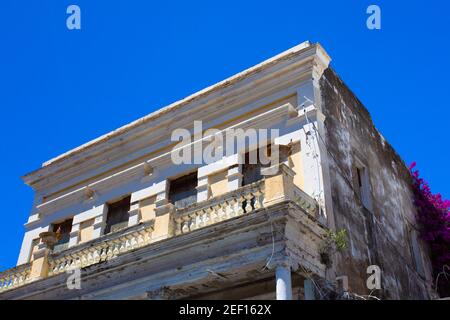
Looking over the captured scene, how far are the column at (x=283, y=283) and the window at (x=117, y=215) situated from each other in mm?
5974

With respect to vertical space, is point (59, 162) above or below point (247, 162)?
above

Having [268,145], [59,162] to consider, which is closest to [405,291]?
[268,145]

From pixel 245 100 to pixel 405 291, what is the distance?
20.5ft

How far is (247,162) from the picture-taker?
42.3 ft

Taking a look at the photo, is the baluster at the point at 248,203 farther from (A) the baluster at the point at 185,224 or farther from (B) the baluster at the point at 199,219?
(A) the baluster at the point at 185,224

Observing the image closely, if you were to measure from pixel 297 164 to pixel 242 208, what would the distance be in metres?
1.81

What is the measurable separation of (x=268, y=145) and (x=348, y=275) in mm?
3332

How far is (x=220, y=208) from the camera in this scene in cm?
1107

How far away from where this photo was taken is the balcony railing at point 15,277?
1366 centimetres
